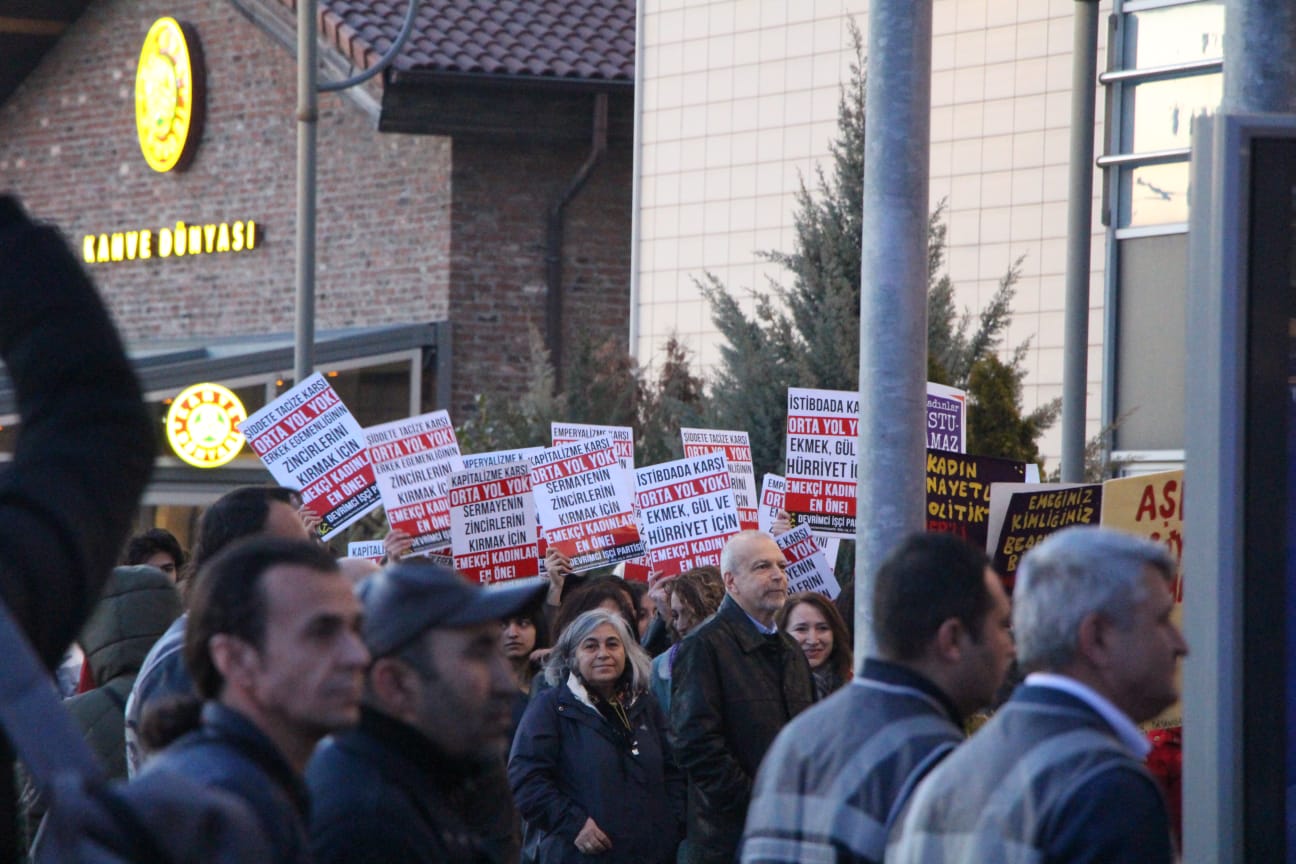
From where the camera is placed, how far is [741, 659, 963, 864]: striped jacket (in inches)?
146

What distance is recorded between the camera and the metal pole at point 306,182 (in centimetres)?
1456

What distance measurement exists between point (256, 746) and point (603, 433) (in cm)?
851

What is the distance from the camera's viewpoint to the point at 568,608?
27.8ft

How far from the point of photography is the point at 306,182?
14.9 meters

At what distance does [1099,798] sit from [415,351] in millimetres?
18998

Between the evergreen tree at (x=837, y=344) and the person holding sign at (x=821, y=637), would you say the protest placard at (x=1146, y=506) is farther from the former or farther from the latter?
the evergreen tree at (x=837, y=344)

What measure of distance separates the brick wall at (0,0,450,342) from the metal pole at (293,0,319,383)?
683 cm

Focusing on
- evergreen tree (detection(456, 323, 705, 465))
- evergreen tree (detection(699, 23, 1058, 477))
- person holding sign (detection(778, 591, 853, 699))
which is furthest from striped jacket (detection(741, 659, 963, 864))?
evergreen tree (detection(456, 323, 705, 465))

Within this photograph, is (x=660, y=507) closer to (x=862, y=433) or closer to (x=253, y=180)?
(x=862, y=433)

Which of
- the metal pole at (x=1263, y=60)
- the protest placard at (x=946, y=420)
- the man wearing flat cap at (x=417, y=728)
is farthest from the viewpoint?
the protest placard at (x=946, y=420)

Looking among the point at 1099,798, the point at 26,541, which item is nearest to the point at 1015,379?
the point at 1099,798

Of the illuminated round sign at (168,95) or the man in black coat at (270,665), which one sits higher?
the illuminated round sign at (168,95)

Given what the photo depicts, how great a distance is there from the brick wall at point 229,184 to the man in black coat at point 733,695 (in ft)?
48.0

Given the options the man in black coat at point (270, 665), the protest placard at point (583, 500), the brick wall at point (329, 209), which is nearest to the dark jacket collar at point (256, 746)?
the man in black coat at point (270, 665)
